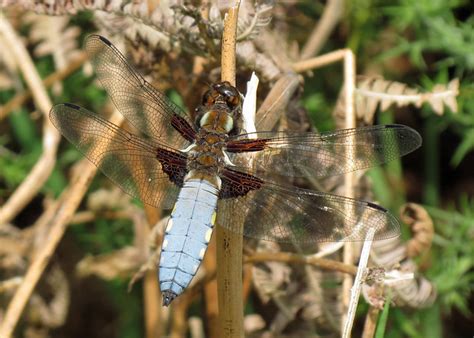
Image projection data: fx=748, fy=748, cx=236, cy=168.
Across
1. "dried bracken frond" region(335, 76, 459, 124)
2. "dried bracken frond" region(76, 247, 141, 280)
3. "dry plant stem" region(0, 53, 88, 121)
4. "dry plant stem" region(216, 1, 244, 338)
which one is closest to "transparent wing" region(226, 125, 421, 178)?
"dry plant stem" region(216, 1, 244, 338)

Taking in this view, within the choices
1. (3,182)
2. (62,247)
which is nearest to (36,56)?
(3,182)

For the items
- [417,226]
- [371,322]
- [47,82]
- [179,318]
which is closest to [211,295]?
[179,318]

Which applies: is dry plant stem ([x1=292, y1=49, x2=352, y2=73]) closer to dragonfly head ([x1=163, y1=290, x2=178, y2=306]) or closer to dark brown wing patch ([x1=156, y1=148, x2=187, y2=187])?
dark brown wing patch ([x1=156, y1=148, x2=187, y2=187])

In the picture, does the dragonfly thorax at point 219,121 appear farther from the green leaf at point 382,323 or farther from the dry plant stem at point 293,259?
the green leaf at point 382,323

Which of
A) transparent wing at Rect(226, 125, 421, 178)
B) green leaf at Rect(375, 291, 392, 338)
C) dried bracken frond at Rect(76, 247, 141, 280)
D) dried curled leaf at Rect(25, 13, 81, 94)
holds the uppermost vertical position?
dried curled leaf at Rect(25, 13, 81, 94)

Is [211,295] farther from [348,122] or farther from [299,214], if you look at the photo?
[348,122]

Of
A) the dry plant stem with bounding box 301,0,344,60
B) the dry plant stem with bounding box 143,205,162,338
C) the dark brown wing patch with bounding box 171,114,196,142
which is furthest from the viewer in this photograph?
the dry plant stem with bounding box 301,0,344,60

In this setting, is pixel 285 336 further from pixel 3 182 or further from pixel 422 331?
pixel 3 182
